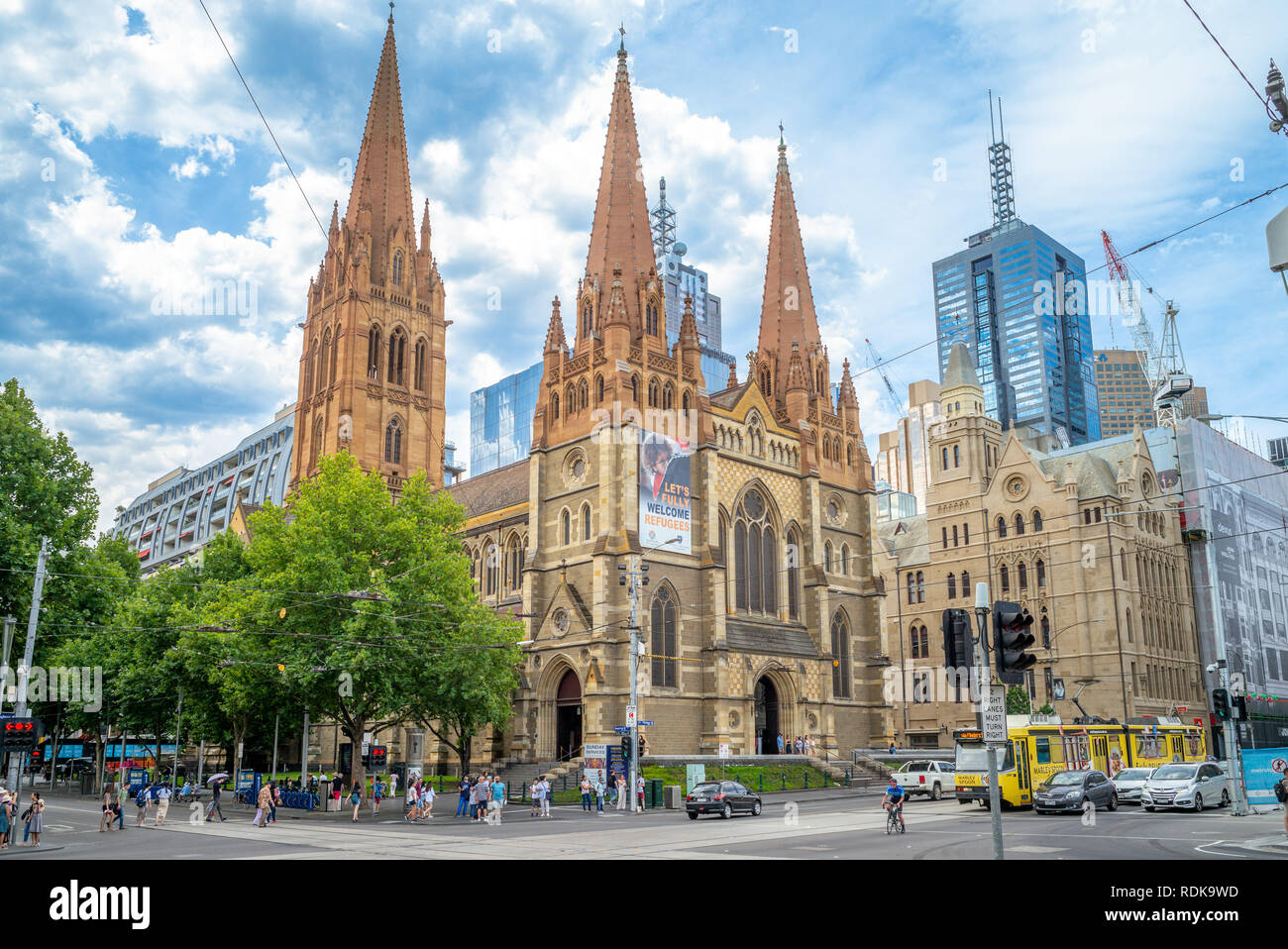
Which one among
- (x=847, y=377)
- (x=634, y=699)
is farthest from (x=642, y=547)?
(x=847, y=377)

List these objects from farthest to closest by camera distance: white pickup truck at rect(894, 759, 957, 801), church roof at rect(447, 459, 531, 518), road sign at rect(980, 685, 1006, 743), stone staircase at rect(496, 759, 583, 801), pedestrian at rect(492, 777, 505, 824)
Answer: church roof at rect(447, 459, 531, 518) → stone staircase at rect(496, 759, 583, 801) → white pickup truck at rect(894, 759, 957, 801) → pedestrian at rect(492, 777, 505, 824) → road sign at rect(980, 685, 1006, 743)

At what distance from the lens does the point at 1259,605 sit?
257 ft

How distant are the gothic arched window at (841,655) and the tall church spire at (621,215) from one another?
19.6 meters

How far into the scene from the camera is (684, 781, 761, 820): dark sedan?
31.5m

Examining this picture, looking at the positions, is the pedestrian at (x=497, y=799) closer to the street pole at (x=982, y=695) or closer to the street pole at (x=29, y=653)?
the street pole at (x=29, y=653)

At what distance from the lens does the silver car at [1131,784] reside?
1265 inches

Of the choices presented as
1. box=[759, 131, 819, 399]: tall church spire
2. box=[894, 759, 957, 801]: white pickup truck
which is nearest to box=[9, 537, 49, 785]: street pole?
box=[894, 759, 957, 801]: white pickup truck

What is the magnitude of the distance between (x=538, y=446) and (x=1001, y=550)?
39135mm

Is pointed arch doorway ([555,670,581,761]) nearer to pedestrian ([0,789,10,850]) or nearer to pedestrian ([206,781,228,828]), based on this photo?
pedestrian ([206,781,228,828])

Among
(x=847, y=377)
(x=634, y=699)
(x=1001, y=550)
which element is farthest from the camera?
(x=1001, y=550)

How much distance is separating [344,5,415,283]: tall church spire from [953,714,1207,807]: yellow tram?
54.4 metres

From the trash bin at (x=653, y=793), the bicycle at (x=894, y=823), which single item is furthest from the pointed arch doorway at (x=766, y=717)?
the bicycle at (x=894, y=823)

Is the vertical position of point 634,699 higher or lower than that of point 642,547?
A: lower
